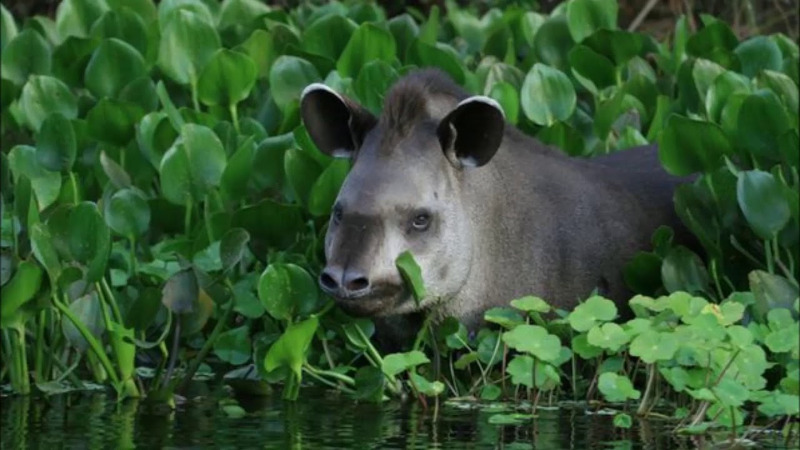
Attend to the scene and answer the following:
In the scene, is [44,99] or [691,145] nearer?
[691,145]

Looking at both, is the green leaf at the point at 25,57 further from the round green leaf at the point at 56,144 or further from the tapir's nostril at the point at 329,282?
the tapir's nostril at the point at 329,282

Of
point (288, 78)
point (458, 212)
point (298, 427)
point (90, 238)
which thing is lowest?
point (298, 427)

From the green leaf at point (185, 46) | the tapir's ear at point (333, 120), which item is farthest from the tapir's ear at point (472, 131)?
the green leaf at point (185, 46)

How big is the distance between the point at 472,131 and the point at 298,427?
141cm

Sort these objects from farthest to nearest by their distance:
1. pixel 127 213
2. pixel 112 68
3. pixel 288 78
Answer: pixel 112 68
pixel 288 78
pixel 127 213

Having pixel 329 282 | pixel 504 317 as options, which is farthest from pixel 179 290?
pixel 504 317

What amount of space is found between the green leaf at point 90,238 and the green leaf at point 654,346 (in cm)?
213

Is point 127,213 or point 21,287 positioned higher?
point 127,213

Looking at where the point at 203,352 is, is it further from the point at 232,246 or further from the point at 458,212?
the point at 458,212

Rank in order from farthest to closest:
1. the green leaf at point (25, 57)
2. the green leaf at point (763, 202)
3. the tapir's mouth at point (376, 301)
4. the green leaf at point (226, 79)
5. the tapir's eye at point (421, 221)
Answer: the green leaf at point (25, 57), the green leaf at point (226, 79), the green leaf at point (763, 202), the tapir's eye at point (421, 221), the tapir's mouth at point (376, 301)

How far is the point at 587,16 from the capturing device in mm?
11031

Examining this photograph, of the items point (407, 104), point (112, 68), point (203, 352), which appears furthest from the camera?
point (112, 68)

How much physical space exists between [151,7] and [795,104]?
4191 mm

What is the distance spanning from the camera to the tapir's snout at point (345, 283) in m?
7.56
